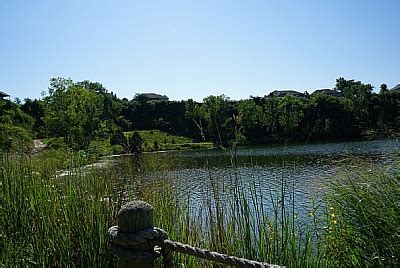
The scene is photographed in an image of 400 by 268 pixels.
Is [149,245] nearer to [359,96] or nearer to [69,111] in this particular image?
[359,96]

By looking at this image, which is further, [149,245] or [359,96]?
[359,96]

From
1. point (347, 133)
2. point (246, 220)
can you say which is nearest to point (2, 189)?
point (246, 220)

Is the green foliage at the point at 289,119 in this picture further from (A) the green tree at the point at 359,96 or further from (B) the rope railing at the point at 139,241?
(B) the rope railing at the point at 139,241

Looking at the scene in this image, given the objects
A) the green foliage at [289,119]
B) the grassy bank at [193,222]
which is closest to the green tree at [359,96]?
the green foliage at [289,119]

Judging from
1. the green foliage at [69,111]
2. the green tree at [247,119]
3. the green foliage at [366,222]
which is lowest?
the green foliage at [366,222]

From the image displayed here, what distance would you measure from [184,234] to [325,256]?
1.08 metres

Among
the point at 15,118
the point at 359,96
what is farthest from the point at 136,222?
the point at 15,118

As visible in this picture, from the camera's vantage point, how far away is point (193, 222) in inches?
120

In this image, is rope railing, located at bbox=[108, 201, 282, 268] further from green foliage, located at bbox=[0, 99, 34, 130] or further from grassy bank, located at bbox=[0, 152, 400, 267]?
green foliage, located at bbox=[0, 99, 34, 130]

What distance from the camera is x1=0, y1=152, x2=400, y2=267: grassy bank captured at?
254cm

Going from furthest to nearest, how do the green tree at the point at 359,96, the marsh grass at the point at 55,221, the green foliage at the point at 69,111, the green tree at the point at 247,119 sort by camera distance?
1. the green foliage at the point at 69,111
2. the green tree at the point at 359,96
3. the green tree at the point at 247,119
4. the marsh grass at the point at 55,221

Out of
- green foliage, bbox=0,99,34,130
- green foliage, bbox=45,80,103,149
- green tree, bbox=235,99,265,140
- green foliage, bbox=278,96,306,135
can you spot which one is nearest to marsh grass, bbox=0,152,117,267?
green tree, bbox=235,99,265,140

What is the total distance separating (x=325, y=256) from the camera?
3059 millimetres

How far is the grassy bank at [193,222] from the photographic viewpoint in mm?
2537
